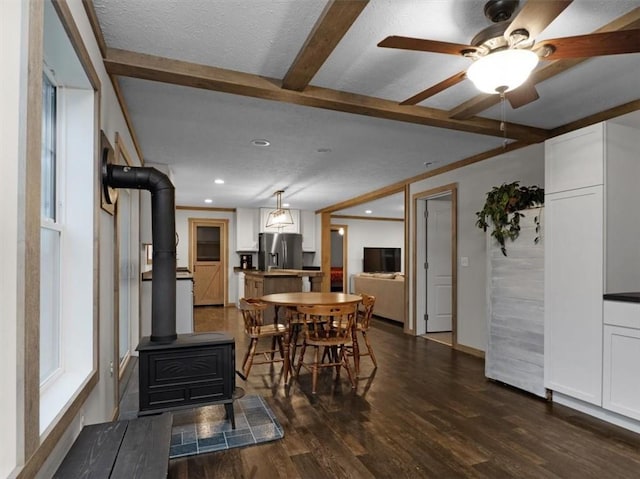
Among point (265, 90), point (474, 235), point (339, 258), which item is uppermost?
point (265, 90)

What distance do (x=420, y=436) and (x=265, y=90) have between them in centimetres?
256

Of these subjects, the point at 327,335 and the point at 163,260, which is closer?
the point at 163,260

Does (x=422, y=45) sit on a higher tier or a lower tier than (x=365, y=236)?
higher

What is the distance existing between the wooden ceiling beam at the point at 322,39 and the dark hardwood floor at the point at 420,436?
7.64 feet

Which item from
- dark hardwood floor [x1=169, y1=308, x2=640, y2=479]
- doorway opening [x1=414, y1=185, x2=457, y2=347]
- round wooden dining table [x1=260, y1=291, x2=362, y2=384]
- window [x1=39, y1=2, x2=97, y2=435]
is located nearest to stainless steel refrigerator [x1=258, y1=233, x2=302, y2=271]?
doorway opening [x1=414, y1=185, x2=457, y2=347]

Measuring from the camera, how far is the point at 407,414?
2.94m

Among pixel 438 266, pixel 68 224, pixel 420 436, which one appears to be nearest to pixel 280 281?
pixel 438 266

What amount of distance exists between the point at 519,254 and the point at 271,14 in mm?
2918

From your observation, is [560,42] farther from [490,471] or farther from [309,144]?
[309,144]

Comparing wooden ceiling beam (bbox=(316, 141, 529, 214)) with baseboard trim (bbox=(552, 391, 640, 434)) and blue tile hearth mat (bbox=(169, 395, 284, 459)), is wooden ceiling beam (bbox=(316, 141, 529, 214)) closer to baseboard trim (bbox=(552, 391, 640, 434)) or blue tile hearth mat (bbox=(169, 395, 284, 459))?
baseboard trim (bbox=(552, 391, 640, 434))

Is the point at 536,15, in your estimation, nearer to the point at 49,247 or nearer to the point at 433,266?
the point at 49,247

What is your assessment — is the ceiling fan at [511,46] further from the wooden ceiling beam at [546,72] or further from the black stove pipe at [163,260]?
the black stove pipe at [163,260]

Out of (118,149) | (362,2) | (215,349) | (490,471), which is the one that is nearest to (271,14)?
(362,2)

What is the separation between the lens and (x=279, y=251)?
880 centimetres
